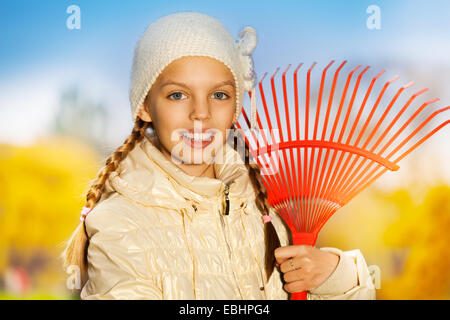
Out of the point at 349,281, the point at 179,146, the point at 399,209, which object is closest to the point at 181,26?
the point at 179,146

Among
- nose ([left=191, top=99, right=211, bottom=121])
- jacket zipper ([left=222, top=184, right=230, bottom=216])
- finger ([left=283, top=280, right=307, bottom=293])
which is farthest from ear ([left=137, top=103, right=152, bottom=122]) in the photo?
finger ([left=283, top=280, right=307, bottom=293])

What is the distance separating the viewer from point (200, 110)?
4.88 ft

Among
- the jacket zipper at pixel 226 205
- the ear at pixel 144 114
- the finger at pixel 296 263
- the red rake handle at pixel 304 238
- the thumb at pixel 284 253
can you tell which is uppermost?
the ear at pixel 144 114

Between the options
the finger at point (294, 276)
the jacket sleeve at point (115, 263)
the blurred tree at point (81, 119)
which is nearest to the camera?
the jacket sleeve at point (115, 263)

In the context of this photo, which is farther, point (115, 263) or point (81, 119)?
point (81, 119)

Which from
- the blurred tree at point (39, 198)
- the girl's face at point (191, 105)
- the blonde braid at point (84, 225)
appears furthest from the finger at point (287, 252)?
the blurred tree at point (39, 198)

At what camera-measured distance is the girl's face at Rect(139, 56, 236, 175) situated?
1.50m

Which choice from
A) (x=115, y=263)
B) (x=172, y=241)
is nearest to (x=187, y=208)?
(x=172, y=241)

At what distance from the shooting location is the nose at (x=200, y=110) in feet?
4.88

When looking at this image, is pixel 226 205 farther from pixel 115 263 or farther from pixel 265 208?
pixel 115 263

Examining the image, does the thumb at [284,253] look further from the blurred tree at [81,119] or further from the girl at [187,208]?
the blurred tree at [81,119]

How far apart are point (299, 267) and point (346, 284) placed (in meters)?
0.18

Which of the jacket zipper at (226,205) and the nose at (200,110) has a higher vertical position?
the nose at (200,110)
